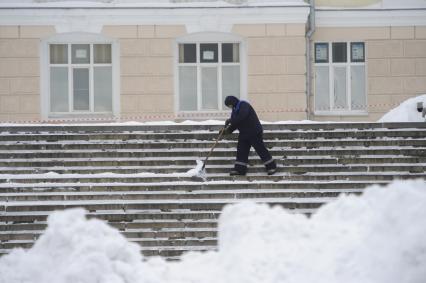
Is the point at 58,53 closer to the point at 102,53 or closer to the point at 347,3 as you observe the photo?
the point at 102,53

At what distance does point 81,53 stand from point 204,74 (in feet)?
A: 9.60

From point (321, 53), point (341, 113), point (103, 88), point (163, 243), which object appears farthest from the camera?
point (321, 53)

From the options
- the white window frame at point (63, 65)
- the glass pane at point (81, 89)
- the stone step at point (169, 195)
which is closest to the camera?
the stone step at point (169, 195)

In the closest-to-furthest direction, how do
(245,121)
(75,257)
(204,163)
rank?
(75,257)
(245,121)
(204,163)

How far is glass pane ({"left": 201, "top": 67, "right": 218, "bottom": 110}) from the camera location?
19547mm

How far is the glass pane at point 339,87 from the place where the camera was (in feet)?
65.8

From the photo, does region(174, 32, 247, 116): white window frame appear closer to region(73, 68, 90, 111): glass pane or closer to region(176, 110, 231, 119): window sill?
region(176, 110, 231, 119): window sill

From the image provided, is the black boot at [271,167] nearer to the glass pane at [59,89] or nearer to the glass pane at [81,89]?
the glass pane at [81,89]

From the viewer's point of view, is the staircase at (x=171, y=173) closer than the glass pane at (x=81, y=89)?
Yes

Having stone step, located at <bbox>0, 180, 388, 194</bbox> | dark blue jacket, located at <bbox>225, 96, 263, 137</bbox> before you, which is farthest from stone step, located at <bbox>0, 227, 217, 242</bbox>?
dark blue jacket, located at <bbox>225, 96, 263, 137</bbox>

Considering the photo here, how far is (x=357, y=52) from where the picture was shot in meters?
19.9

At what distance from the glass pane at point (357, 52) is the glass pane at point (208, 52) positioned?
3343 mm

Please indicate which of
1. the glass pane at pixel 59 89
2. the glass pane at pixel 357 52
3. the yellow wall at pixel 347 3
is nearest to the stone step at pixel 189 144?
the glass pane at pixel 59 89

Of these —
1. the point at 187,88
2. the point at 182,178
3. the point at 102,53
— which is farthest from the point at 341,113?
the point at 182,178
